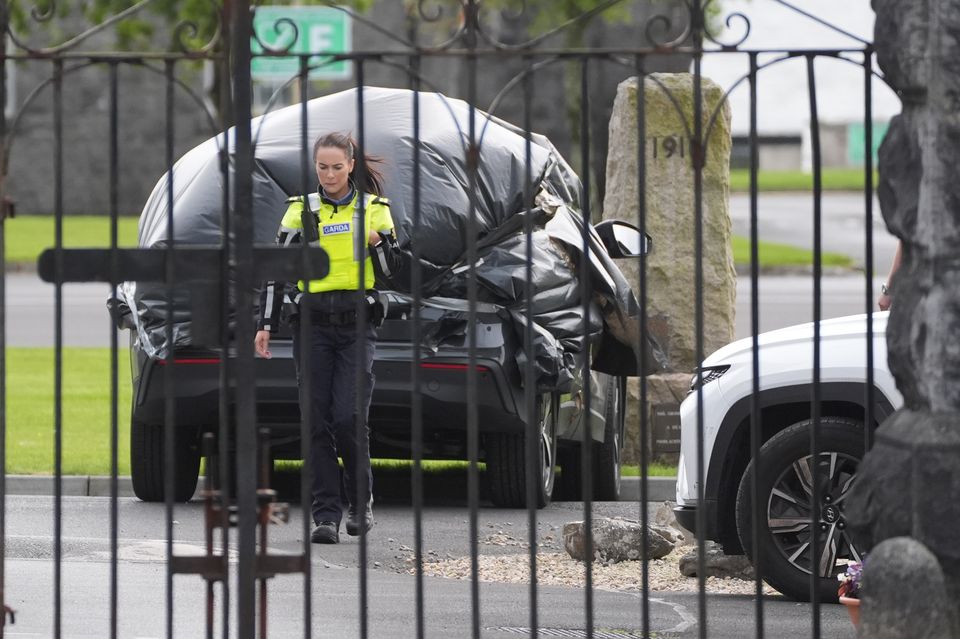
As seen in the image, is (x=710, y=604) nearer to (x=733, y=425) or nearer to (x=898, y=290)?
(x=733, y=425)

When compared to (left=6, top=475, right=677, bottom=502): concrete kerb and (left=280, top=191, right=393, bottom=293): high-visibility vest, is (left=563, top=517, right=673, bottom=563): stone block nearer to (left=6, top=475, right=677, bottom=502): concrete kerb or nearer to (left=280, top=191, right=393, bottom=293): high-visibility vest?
(left=280, top=191, right=393, bottom=293): high-visibility vest

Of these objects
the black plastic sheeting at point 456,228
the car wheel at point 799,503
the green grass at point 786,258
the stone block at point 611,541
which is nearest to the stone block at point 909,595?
the car wheel at point 799,503

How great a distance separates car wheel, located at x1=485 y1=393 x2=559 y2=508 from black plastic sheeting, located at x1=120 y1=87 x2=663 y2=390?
0.37 metres

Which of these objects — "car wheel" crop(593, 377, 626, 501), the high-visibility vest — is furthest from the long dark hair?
"car wheel" crop(593, 377, 626, 501)

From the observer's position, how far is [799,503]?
694 cm

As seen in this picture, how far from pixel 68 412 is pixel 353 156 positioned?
5.24 meters

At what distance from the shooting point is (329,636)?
20.6ft

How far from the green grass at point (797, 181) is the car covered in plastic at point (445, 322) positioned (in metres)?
34.7

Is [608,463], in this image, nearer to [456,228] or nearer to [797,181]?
[456,228]

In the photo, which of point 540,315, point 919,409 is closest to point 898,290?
Answer: point 919,409

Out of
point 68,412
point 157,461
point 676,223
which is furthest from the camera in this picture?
point 68,412

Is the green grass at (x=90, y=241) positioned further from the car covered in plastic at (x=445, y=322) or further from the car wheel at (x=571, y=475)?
the car covered in plastic at (x=445, y=322)

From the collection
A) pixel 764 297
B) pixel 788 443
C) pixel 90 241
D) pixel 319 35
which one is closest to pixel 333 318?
pixel 788 443

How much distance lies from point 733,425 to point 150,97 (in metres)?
→ 31.5
